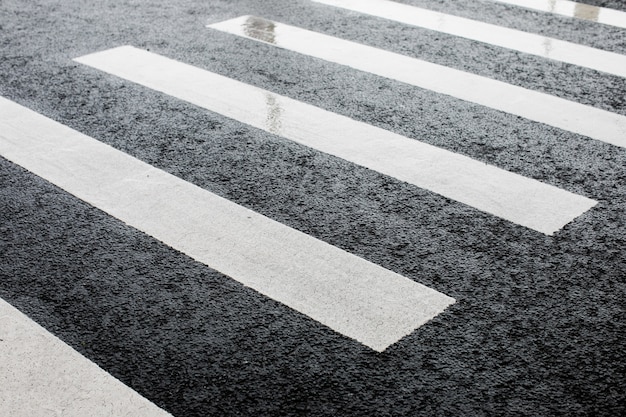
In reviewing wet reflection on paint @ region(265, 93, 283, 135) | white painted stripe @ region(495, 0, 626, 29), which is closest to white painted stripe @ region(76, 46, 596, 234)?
wet reflection on paint @ region(265, 93, 283, 135)

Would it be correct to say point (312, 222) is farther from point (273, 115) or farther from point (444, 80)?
point (444, 80)

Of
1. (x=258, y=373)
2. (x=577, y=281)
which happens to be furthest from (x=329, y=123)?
(x=258, y=373)

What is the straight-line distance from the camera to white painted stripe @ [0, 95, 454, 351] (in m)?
2.50

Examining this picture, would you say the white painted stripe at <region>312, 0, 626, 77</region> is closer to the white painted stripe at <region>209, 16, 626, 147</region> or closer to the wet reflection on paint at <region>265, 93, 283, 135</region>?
the white painted stripe at <region>209, 16, 626, 147</region>

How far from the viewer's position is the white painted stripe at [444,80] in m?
3.77

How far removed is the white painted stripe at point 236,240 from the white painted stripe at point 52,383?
575mm

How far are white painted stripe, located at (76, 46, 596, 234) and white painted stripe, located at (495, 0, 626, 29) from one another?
2.19 m

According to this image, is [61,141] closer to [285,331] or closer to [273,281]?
Result: [273,281]

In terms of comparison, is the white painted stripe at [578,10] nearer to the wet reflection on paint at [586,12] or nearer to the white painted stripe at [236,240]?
the wet reflection on paint at [586,12]

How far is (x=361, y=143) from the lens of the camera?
357cm

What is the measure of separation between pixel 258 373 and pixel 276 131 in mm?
1645

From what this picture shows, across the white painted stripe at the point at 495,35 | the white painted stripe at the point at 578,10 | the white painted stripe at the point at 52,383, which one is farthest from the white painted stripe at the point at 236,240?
the white painted stripe at the point at 578,10

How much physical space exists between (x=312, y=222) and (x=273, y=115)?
1.01 metres

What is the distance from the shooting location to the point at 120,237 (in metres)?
2.88
